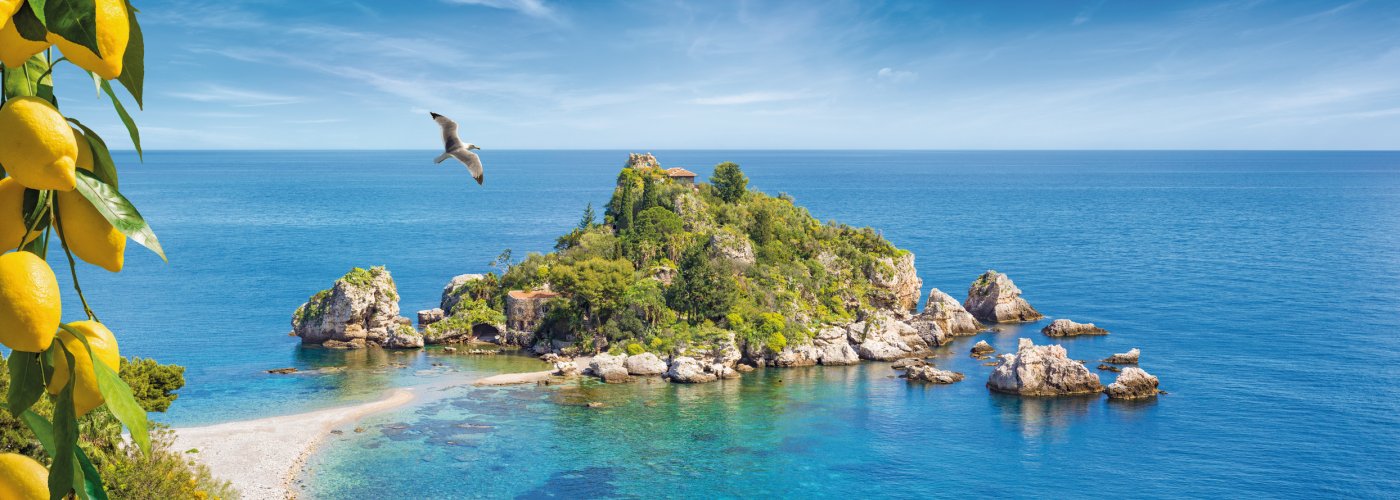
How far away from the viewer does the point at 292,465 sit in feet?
140

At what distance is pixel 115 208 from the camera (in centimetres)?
196

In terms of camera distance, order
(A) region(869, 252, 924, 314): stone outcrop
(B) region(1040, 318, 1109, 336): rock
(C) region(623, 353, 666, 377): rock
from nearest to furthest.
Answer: (C) region(623, 353, 666, 377): rock, (B) region(1040, 318, 1109, 336): rock, (A) region(869, 252, 924, 314): stone outcrop

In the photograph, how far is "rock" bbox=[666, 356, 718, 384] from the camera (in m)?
59.9

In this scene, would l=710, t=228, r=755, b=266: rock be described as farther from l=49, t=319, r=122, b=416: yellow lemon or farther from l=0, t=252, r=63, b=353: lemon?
l=0, t=252, r=63, b=353: lemon

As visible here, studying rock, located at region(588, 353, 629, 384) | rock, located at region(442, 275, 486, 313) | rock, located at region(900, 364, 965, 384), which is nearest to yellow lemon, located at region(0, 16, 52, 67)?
rock, located at region(588, 353, 629, 384)

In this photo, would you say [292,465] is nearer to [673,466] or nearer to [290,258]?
[673,466]

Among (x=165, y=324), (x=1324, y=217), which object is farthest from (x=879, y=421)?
(x=1324, y=217)

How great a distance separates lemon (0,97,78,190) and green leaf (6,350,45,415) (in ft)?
1.22

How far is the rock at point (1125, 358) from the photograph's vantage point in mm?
64875

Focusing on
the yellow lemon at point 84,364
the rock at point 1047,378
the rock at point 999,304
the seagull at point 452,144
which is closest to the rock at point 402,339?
the rock at point 1047,378

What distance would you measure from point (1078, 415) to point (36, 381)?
5865 centimetres

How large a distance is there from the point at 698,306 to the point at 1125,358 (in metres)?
29.8

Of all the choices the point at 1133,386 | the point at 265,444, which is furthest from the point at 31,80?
the point at 1133,386

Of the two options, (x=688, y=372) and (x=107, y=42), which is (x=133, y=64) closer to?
(x=107, y=42)
